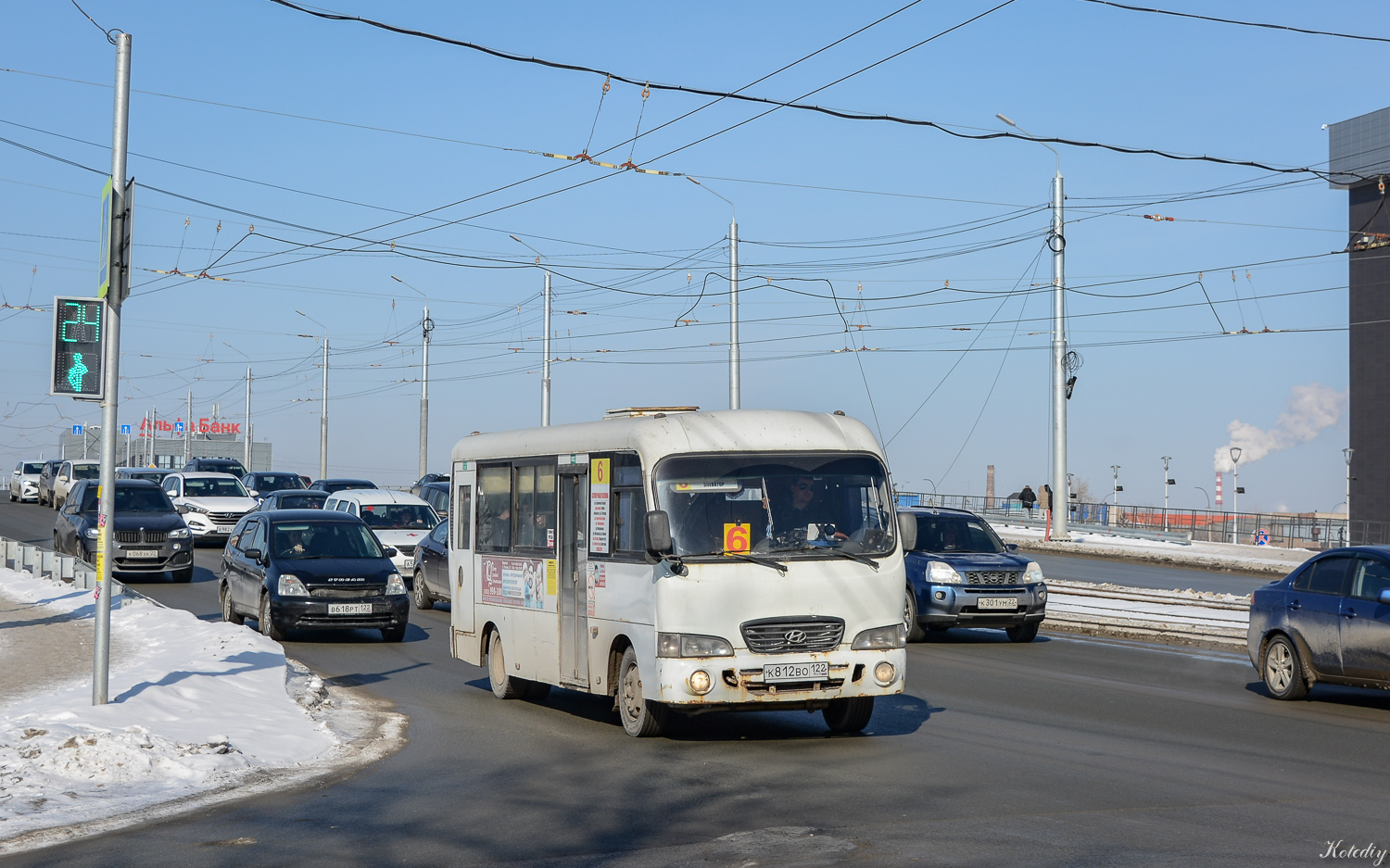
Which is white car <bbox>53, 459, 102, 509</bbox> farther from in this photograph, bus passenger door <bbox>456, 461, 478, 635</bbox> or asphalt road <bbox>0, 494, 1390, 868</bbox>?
asphalt road <bbox>0, 494, 1390, 868</bbox>

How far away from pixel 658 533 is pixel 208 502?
28.5 meters

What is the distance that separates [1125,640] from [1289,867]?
46.1 ft

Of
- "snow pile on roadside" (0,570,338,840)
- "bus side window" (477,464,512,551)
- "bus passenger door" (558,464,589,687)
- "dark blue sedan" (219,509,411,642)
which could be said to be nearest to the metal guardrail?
"dark blue sedan" (219,509,411,642)

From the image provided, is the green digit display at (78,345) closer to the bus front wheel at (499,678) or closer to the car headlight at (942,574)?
the bus front wheel at (499,678)

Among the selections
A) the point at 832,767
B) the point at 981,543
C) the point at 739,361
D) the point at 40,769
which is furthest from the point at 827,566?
the point at 739,361

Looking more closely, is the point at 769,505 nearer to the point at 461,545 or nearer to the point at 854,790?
the point at 854,790

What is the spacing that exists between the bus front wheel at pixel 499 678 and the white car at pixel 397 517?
1238 cm

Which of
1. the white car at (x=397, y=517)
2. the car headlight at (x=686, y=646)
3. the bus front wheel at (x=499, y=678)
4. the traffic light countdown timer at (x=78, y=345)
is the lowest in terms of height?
the bus front wheel at (x=499, y=678)

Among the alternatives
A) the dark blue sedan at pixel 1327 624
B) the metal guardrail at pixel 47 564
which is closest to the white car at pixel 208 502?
the metal guardrail at pixel 47 564

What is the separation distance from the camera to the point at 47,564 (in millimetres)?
26859

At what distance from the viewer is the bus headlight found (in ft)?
34.8

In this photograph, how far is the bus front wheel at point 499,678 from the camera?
46.0 feet

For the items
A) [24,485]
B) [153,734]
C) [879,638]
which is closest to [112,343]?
[153,734]

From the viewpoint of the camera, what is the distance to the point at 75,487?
31156 mm
